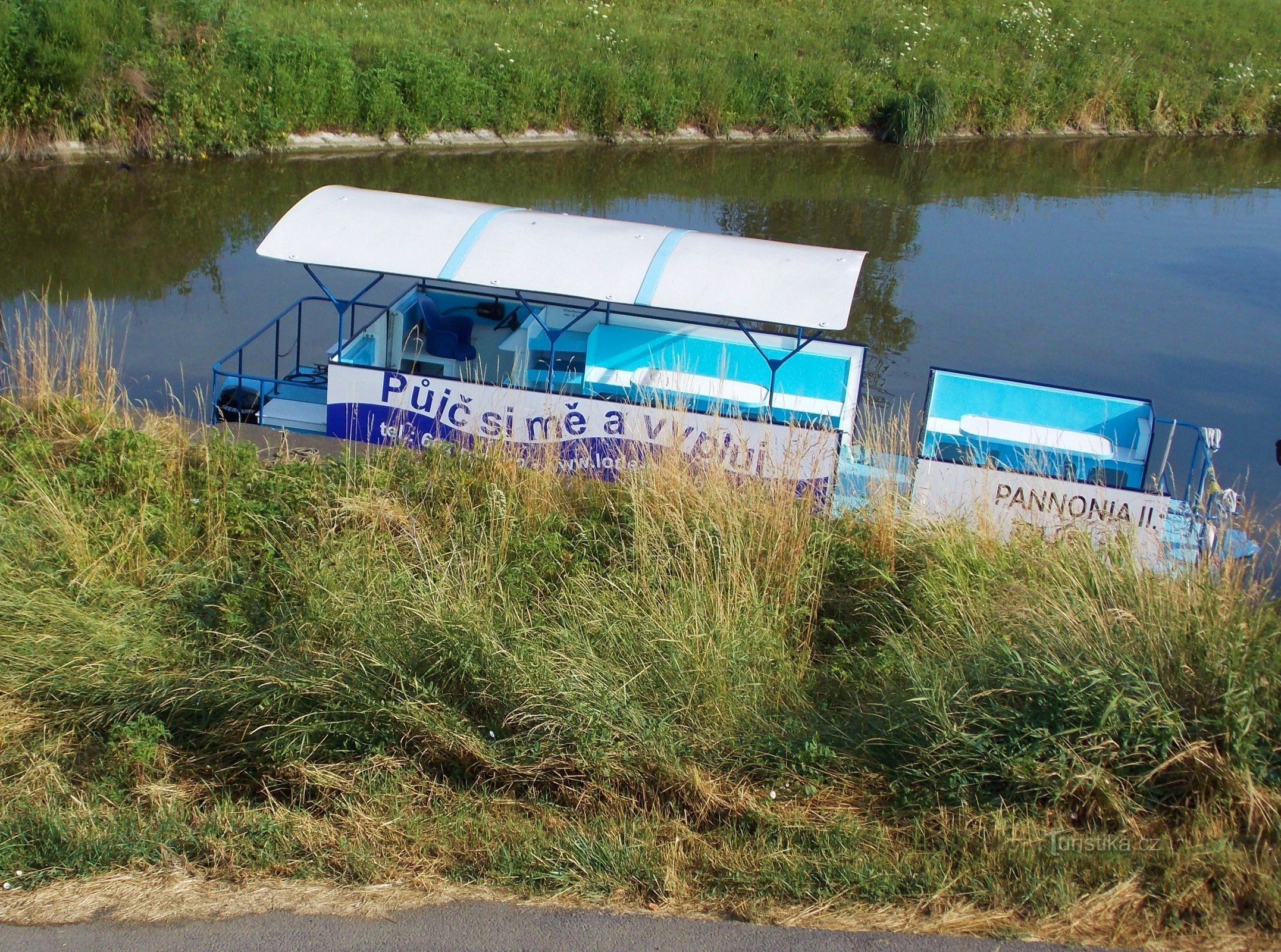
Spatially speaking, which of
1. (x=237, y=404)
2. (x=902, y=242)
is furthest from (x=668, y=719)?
(x=902, y=242)

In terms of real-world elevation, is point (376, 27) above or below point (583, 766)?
above

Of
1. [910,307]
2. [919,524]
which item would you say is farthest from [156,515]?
[910,307]

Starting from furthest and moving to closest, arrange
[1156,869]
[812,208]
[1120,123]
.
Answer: [1120,123], [812,208], [1156,869]

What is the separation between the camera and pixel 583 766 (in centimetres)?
465

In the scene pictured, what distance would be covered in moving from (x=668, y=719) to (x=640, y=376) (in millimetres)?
6529

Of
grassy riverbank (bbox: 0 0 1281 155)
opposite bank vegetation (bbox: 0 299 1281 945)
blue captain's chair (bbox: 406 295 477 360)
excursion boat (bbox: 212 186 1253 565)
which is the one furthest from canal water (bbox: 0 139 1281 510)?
opposite bank vegetation (bbox: 0 299 1281 945)

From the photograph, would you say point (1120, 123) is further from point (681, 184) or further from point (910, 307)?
point (910, 307)

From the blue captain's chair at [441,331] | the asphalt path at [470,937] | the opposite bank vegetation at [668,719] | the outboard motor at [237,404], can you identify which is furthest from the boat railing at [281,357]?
the asphalt path at [470,937]

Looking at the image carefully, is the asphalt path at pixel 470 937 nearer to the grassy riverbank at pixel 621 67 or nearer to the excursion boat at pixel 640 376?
the excursion boat at pixel 640 376

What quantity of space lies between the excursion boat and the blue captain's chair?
21mm

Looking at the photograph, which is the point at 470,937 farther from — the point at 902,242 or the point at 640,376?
the point at 902,242

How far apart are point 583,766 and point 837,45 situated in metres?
31.4

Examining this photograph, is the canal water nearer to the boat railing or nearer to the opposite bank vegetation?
the boat railing

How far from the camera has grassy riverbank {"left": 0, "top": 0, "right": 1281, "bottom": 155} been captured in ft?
73.3
